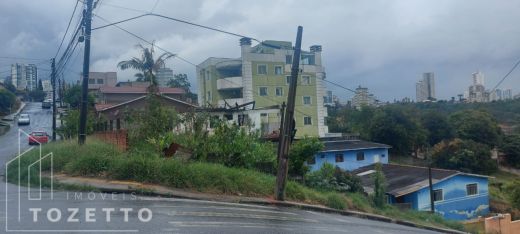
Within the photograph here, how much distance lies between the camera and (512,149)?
157 feet

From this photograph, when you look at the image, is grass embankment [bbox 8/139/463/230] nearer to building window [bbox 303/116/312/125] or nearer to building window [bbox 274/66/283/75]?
building window [bbox 274/66/283/75]

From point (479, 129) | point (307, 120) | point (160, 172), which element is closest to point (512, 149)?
point (479, 129)

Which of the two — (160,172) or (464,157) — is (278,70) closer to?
(464,157)

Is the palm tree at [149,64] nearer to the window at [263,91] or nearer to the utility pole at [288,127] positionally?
the utility pole at [288,127]

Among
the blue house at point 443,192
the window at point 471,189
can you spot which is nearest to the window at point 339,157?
the blue house at point 443,192

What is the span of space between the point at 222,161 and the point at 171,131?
288 centimetres

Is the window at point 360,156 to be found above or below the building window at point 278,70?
below

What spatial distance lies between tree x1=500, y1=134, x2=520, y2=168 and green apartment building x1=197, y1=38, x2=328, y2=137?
20.3 metres

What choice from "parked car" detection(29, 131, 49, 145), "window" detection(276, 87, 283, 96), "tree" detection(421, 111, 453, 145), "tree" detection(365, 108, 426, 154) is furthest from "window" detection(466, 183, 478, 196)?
"parked car" detection(29, 131, 49, 145)

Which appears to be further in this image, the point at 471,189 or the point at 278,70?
the point at 278,70

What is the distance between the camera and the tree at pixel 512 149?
47625 millimetres

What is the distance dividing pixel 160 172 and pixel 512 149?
46.4 m

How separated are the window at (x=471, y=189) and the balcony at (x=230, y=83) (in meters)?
23.6

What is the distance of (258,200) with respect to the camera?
1349 centimetres
